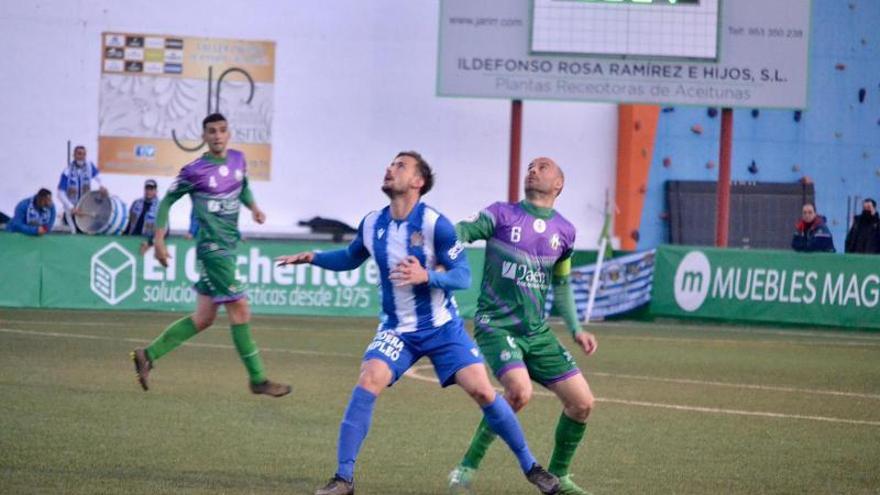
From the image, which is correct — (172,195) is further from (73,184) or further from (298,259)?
(73,184)

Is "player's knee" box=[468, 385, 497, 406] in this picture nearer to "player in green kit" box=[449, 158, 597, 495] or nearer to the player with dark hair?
the player with dark hair

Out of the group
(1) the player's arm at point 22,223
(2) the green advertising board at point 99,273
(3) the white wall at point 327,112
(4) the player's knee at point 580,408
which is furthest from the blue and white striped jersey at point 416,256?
(3) the white wall at point 327,112

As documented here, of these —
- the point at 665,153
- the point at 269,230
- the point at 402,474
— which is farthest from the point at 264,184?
the point at 402,474

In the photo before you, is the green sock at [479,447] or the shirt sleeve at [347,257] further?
the green sock at [479,447]

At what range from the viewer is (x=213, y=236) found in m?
13.1

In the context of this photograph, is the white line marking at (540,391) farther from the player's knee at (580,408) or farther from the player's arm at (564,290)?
the player's knee at (580,408)

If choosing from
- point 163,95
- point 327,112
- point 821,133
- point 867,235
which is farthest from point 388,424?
point 821,133

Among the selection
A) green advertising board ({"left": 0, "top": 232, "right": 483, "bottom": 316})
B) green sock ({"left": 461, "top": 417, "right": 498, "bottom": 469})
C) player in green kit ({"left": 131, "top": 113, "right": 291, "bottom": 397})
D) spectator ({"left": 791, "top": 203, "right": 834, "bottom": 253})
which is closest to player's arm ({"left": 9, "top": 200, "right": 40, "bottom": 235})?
green advertising board ({"left": 0, "top": 232, "right": 483, "bottom": 316})

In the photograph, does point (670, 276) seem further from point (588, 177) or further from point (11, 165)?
point (11, 165)

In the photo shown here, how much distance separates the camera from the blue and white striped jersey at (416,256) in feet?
28.9

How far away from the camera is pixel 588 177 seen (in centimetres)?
3312

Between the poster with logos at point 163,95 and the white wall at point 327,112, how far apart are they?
0.22 metres

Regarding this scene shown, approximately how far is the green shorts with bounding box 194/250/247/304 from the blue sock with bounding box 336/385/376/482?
4.63 metres

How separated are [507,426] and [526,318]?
0.78 m
